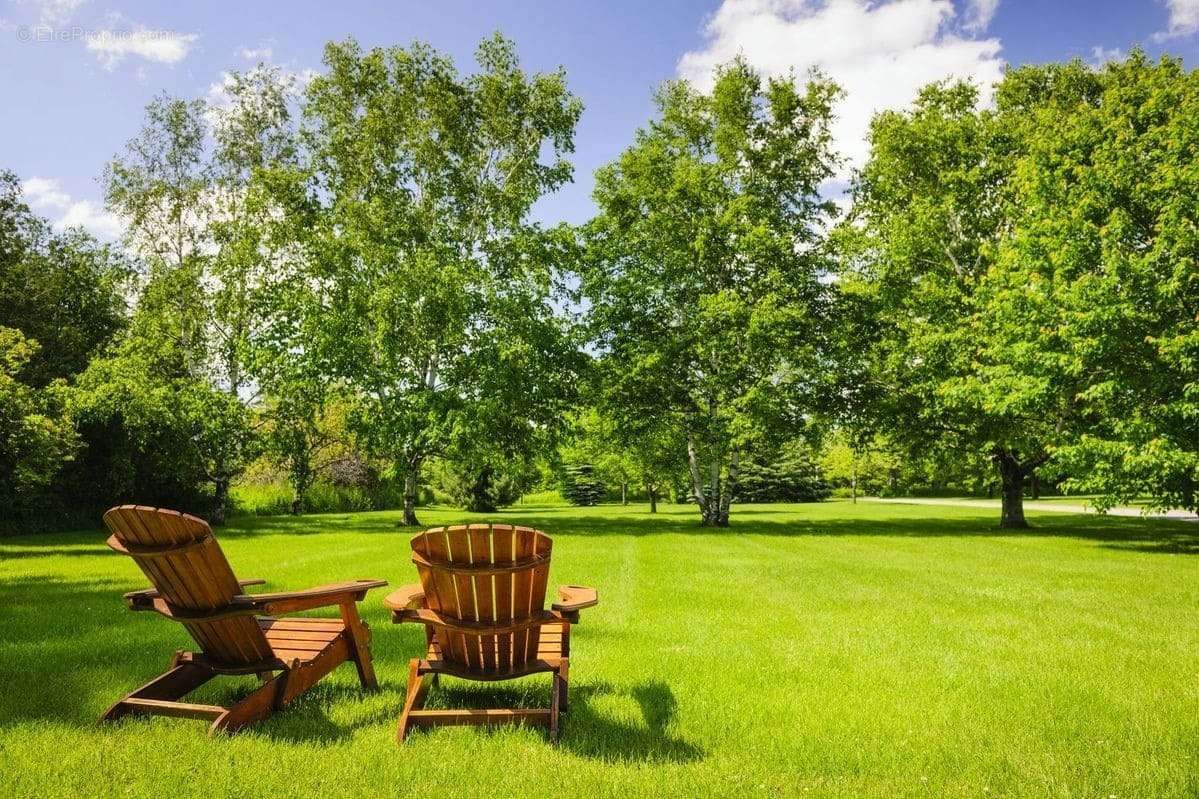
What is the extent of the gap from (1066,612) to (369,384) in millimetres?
19768

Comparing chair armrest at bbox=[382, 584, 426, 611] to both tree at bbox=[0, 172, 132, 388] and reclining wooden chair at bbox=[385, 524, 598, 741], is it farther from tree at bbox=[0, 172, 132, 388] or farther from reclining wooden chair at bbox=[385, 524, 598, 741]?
tree at bbox=[0, 172, 132, 388]

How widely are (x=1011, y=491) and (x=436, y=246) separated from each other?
71.5ft

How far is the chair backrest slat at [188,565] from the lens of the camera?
394cm

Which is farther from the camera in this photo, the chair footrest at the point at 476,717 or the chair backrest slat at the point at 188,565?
the chair footrest at the point at 476,717

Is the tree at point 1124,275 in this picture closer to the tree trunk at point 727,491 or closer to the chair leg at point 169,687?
the tree trunk at point 727,491

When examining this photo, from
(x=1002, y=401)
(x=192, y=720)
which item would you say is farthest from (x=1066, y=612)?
(x=1002, y=401)

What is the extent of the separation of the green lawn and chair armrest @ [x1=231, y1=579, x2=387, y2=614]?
2.52 feet

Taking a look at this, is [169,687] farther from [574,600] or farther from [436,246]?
[436,246]

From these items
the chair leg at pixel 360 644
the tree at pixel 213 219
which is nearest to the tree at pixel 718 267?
the tree at pixel 213 219

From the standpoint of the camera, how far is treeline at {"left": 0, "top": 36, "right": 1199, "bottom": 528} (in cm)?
2209

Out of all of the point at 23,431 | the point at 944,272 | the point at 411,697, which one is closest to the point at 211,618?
the point at 411,697

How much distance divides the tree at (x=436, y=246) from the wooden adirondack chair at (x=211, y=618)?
1648 cm

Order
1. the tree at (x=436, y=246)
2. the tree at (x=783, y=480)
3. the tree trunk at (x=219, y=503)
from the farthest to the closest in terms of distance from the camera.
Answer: the tree at (x=783, y=480) → the tree trunk at (x=219, y=503) → the tree at (x=436, y=246)

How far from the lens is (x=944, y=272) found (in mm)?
24188
